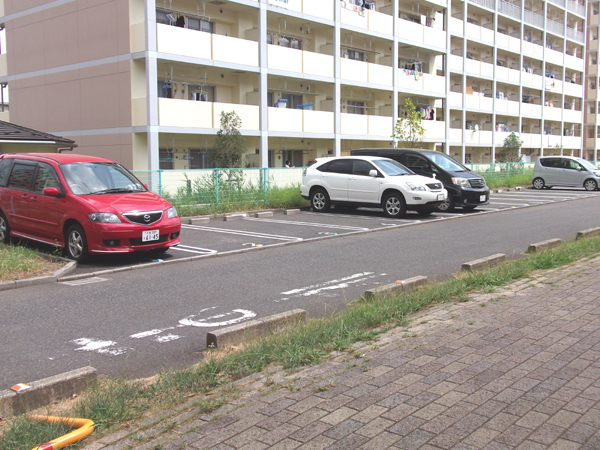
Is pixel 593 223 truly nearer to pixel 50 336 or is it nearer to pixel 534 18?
pixel 50 336

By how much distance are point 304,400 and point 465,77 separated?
41.2m

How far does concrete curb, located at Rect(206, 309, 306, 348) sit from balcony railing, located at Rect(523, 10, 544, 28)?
5107cm

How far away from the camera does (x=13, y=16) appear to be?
27.0 m

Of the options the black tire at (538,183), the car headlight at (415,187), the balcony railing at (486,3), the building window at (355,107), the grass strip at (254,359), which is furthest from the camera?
the balcony railing at (486,3)

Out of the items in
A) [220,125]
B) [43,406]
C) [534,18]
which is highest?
[534,18]

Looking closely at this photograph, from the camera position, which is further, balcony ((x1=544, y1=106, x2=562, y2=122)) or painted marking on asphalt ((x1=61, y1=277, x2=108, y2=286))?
balcony ((x1=544, y1=106, x2=562, y2=122))

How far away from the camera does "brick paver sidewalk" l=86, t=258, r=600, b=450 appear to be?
3.30 metres

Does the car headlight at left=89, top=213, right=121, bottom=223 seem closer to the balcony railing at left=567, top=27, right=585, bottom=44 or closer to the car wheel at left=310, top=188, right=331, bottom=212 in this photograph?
the car wheel at left=310, top=188, right=331, bottom=212

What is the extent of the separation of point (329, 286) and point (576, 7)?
62.2m

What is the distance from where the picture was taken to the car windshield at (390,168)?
16.5m

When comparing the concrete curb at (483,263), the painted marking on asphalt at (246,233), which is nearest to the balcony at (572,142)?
the painted marking on asphalt at (246,233)

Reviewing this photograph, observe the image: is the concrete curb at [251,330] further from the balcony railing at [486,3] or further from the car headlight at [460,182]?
the balcony railing at [486,3]

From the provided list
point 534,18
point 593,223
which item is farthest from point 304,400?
point 534,18

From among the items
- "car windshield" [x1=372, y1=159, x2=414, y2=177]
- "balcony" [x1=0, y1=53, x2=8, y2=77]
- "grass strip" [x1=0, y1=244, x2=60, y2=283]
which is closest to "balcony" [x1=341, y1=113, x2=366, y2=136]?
"car windshield" [x1=372, y1=159, x2=414, y2=177]
